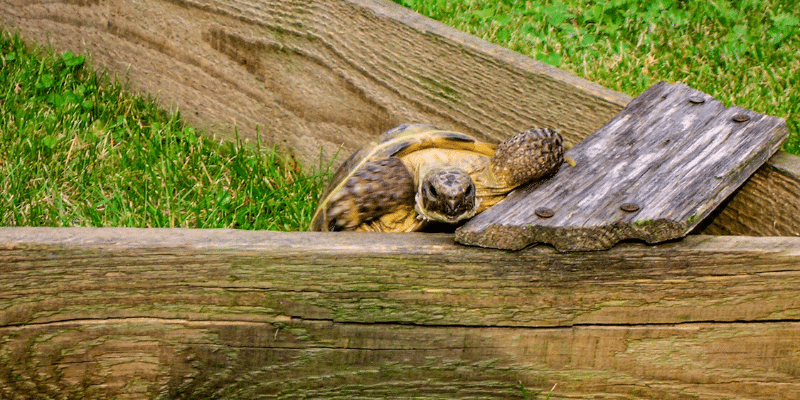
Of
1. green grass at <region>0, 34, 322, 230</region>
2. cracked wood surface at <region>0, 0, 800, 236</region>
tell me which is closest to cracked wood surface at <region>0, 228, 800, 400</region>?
cracked wood surface at <region>0, 0, 800, 236</region>

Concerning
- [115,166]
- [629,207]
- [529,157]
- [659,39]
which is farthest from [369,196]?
[659,39]

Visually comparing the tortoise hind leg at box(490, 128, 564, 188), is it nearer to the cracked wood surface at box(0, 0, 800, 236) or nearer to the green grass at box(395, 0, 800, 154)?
the cracked wood surface at box(0, 0, 800, 236)

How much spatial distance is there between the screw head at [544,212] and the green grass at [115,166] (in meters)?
1.19

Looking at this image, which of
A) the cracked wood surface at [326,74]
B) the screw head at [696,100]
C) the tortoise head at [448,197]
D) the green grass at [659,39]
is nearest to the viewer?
the tortoise head at [448,197]

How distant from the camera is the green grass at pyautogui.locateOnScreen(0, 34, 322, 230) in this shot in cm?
272

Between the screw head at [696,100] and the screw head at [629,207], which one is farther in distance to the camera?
the screw head at [696,100]

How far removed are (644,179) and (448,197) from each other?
19.3 inches

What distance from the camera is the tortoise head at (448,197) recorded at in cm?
173

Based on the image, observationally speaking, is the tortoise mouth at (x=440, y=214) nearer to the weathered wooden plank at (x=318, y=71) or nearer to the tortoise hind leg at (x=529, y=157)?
the tortoise hind leg at (x=529, y=157)

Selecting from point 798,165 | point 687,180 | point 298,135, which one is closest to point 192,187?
point 298,135

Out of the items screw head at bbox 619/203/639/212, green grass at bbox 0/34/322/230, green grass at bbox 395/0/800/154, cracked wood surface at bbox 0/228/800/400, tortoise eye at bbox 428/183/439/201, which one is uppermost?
green grass at bbox 395/0/800/154

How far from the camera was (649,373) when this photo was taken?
1.75 meters

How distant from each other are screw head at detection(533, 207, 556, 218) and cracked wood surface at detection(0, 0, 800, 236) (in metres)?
0.70

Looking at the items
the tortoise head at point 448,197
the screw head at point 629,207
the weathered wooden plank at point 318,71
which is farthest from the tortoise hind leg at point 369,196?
the weathered wooden plank at point 318,71
